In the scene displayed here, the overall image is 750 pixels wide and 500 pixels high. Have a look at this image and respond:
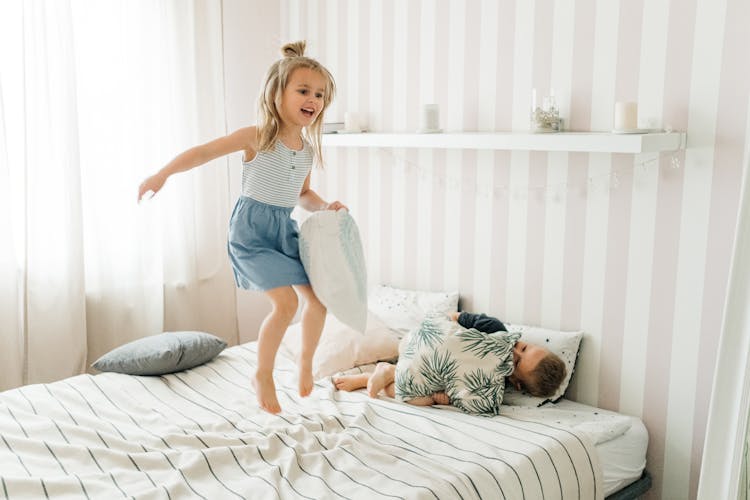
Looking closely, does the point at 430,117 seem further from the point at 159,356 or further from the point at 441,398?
the point at 159,356

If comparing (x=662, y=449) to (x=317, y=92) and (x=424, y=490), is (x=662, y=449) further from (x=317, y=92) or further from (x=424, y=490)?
(x=317, y=92)

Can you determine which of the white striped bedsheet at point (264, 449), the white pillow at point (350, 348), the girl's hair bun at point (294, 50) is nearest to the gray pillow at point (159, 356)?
the white striped bedsheet at point (264, 449)

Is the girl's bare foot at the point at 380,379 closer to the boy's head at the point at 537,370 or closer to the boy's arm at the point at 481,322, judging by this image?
the boy's arm at the point at 481,322

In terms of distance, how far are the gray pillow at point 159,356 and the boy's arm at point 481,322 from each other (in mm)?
995

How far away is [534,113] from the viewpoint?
2.78m

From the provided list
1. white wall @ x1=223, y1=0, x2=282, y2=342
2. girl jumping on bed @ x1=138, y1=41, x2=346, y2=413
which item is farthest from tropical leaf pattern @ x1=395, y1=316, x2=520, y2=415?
white wall @ x1=223, y1=0, x2=282, y2=342

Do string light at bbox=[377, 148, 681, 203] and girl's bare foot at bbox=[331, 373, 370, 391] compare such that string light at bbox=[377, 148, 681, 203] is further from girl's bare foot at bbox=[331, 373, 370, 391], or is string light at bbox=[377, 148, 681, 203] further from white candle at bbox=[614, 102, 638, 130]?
girl's bare foot at bbox=[331, 373, 370, 391]

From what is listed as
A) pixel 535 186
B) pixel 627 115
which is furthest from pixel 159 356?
pixel 627 115

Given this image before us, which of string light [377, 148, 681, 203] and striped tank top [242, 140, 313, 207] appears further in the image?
string light [377, 148, 681, 203]

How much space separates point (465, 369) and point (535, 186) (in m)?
0.76

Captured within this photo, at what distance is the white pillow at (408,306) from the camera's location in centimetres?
320

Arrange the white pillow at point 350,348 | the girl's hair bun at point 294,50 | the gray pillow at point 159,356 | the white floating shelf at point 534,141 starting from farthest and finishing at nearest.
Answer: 1. the white pillow at point 350,348
2. the gray pillow at point 159,356
3. the white floating shelf at point 534,141
4. the girl's hair bun at point 294,50

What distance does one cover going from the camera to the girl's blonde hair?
196 cm

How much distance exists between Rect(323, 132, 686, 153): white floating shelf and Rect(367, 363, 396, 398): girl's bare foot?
85 centimetres
